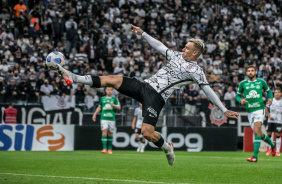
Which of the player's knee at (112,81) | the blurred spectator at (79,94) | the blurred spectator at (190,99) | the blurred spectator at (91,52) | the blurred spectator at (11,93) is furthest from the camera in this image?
the blurred spectator at (91,52)

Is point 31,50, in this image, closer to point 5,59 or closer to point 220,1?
point 5,59

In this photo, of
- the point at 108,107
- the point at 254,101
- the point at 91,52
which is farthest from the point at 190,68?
the point at 91,52

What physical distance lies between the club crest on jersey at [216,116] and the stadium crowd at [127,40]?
68cm

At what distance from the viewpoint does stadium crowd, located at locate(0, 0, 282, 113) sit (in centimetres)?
2342

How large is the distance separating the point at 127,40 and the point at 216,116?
23.1ft

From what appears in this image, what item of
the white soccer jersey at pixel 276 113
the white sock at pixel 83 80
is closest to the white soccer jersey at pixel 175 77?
the white sock at pixel 83 80

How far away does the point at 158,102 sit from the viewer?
9.59m

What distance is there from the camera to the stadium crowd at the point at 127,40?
76.8 ft

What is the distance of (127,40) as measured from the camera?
91.9ft

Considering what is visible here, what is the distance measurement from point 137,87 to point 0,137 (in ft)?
40.9

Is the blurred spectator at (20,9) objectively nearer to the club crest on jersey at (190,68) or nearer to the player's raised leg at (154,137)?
the player's raised leg at (154,137)

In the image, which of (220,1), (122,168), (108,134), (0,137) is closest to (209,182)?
(122,168)

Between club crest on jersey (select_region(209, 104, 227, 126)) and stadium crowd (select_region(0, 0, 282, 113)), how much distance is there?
0.68 metres

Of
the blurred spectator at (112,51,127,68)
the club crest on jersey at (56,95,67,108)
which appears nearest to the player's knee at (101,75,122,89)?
the club crest on jersey at (56,95,67,108)
